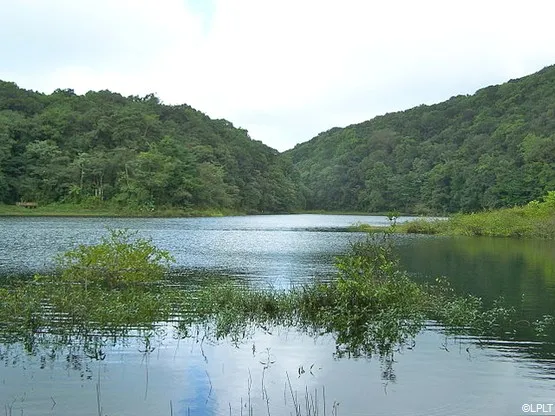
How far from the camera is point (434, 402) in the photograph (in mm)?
9961

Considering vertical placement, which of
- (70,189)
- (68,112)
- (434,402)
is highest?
(68,112)

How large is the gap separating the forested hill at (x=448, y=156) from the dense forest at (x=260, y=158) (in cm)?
31

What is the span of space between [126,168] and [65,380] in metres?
83.2

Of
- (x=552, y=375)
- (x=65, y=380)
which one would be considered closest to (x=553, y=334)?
(x=552, y=375)

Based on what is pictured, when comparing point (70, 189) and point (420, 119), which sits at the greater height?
point (420, 119)

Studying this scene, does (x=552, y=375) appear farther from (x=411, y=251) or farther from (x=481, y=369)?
(x=411, y=251)

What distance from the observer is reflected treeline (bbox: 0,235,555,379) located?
13.1 m

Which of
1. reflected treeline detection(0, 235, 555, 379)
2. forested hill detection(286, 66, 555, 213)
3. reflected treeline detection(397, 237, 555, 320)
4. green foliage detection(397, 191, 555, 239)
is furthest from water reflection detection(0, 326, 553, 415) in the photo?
forested hill detection(286, 66, 555, 213)

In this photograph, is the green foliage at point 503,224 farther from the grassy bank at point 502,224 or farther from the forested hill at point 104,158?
the forested hill at point 104,158

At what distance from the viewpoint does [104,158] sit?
300 ft

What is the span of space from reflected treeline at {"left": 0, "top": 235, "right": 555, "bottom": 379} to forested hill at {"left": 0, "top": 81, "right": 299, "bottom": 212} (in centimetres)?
7245

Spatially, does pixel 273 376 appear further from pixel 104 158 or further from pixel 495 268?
pixel 104 158

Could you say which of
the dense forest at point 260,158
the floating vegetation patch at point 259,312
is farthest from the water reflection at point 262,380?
the dense forest at point 260,158

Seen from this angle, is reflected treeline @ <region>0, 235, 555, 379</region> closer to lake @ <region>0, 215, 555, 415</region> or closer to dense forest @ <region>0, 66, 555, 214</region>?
lake @ <region>0, 215, 555, 415</region>
